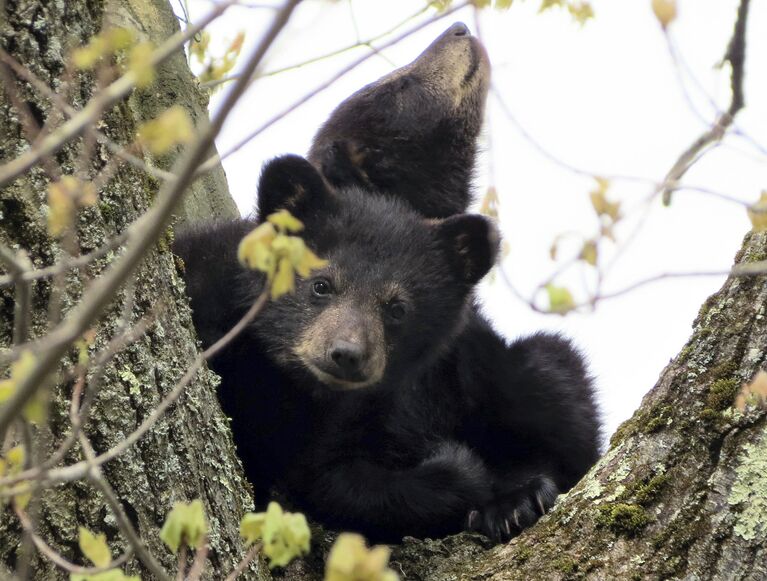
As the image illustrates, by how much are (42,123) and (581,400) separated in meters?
4.36

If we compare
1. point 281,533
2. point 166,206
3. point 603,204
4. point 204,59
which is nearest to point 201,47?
point 204,59

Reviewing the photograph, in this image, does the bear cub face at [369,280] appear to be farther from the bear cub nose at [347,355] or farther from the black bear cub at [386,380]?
the bear cub nose at [347,355]

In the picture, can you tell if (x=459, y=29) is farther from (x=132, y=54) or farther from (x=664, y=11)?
(x=132, y=54)

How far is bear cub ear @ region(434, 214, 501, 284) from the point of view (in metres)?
6.71

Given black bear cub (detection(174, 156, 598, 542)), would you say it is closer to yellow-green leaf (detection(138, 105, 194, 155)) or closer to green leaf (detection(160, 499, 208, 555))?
green leaf (detection(160, 499, 208, 555))

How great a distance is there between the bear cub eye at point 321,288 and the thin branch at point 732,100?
126 inches

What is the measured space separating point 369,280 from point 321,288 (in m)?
0.29

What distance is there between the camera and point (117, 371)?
13.3ft

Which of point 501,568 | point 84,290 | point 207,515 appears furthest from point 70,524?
point 501,568

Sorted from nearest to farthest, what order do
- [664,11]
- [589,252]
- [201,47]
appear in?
[664,11] → [589,252] → [201,47]

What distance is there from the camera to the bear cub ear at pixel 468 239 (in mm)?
6707

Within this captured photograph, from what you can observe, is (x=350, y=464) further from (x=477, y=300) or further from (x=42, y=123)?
(x=42, y=123)

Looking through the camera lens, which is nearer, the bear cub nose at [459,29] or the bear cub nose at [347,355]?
the bear cub nose at [347,355]

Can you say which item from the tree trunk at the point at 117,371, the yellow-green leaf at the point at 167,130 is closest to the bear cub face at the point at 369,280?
the tree trunk at the point at 117,371
